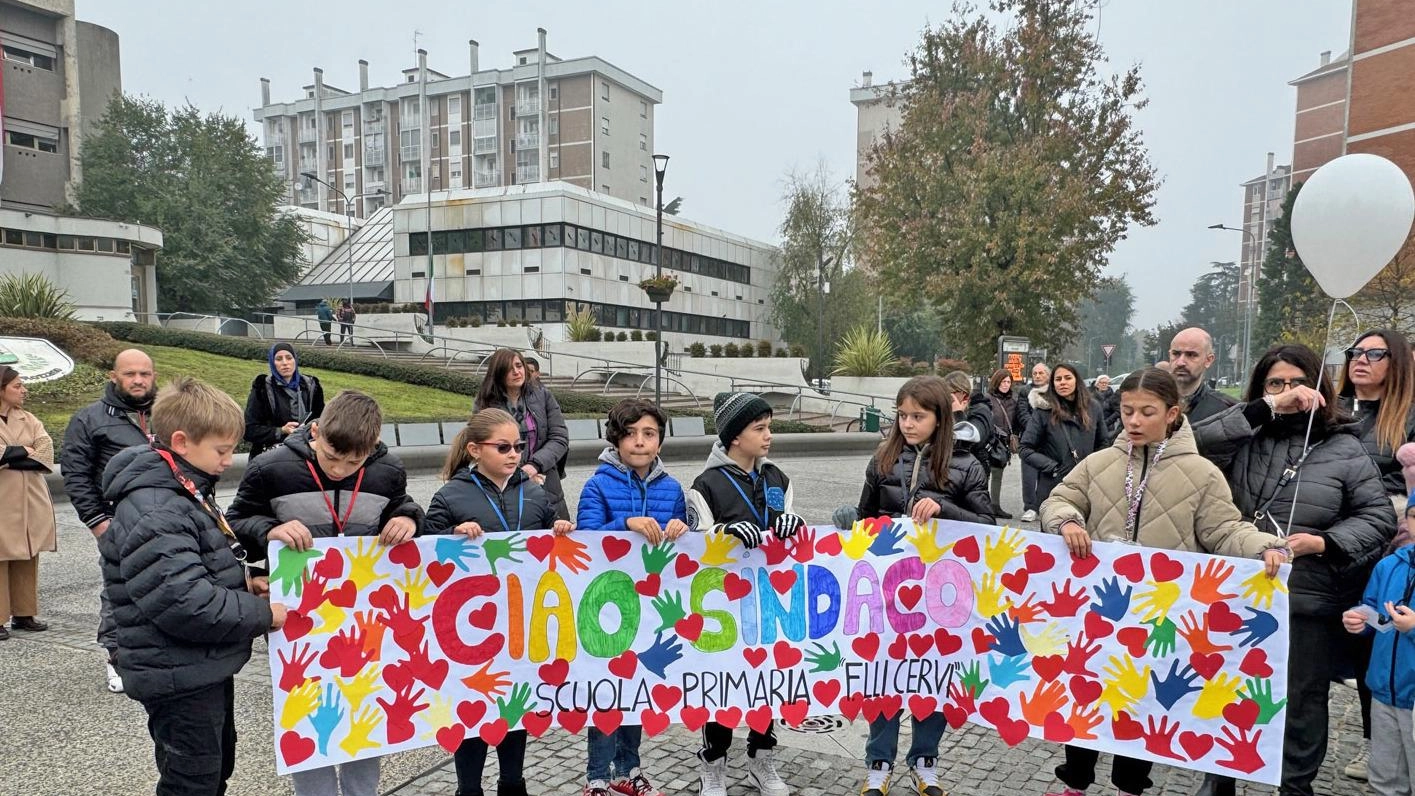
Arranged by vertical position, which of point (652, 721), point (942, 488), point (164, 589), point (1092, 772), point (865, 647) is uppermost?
point (942, 488)

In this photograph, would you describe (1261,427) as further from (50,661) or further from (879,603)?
(50,661)

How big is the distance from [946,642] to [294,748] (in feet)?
8.56

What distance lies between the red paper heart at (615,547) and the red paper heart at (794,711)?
944mm

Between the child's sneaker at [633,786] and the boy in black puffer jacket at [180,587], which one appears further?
the child's sneaker at [633,786]

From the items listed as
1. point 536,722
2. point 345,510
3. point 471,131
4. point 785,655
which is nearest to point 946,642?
point 785,655

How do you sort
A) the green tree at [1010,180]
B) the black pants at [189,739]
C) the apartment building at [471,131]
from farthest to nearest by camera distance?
the apartment building at [471,131]
the green tree at [1010,180]
the black pants at [189,739]

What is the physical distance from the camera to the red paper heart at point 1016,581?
11.5ft

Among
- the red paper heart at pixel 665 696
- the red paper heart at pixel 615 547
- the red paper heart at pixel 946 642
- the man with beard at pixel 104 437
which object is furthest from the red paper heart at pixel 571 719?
the man with beard at pixel 104 437

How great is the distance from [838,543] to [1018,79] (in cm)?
2643

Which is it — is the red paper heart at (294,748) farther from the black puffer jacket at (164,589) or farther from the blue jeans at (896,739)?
the blue jeans at (896,739)

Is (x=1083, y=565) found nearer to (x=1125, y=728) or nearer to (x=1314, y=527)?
(x=1125, y=728)

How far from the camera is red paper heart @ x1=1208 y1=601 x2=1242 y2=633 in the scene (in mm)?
3240

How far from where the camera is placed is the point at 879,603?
142 inches

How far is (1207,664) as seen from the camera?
3.30 metres
